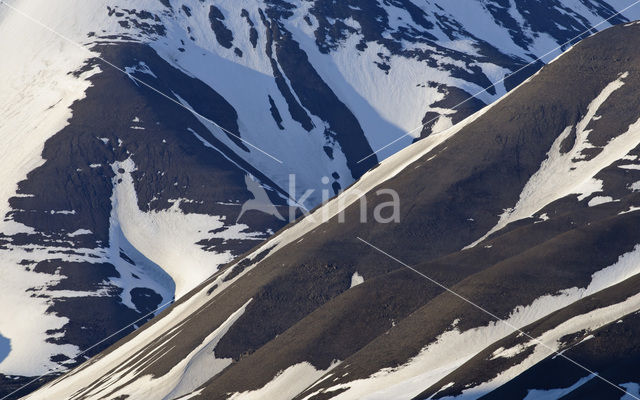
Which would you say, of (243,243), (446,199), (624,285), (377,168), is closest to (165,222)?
(243,243)

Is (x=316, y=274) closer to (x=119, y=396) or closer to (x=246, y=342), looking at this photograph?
(x=246, y=342)

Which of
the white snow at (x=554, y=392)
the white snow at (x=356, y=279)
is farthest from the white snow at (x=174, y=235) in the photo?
the white snow at (x=554, y=392)

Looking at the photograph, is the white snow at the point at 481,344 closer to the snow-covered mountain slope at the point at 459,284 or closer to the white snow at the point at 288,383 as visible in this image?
the snow-covered mountain slope at the point at 459,284

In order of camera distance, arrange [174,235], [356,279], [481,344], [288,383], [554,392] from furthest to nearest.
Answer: [174,235] < [356,279] < [288,383] < [481,344] < [554,392]

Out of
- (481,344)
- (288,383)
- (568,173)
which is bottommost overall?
(481,344)

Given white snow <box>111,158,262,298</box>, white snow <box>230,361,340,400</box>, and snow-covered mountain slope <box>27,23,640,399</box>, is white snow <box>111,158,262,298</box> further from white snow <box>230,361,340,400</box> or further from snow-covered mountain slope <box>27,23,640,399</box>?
white snow <box>230,361,340,400</box>

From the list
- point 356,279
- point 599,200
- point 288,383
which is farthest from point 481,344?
point 599,200

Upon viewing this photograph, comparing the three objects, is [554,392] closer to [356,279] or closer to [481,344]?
[481,344]

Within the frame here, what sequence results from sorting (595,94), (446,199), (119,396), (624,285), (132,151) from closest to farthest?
(624,285) → (119,396) → (446,199) → (595,94) → (132,151)
